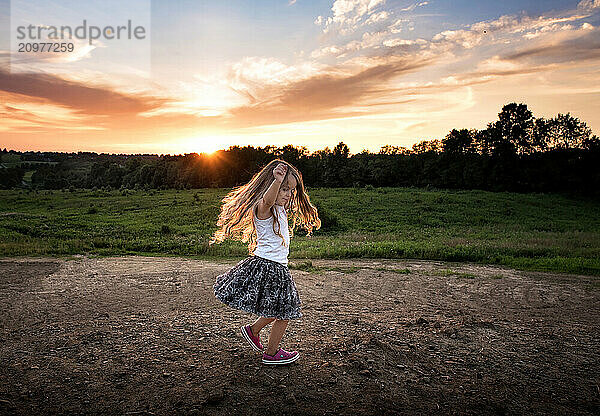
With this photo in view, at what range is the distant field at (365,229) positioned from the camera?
49.0 ft

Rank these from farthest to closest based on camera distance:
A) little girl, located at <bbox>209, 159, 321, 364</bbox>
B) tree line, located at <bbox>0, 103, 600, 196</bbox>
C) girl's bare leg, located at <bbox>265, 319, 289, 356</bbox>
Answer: tree line, located at <bbox>0, 103, 600, 196</bbox> → girl's bare leg, located at <bbox>265, 319, 289, 356</bbox> → little girl, located at <bbox>209, 159, 321, 364</bbox>

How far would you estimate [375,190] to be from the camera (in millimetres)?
40125

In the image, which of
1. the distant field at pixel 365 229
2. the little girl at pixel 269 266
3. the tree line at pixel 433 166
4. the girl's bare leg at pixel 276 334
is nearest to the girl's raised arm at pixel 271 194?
the little girl at pixel 269 266

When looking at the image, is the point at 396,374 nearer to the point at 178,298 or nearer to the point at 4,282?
the point at 178,298

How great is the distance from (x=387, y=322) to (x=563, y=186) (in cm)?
5234

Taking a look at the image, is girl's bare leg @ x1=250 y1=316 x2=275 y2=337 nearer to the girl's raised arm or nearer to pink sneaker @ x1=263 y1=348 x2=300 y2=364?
pink sneaker @ x1=263 y1=348 x2=300 y2=364

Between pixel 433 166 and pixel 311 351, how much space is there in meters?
57.5

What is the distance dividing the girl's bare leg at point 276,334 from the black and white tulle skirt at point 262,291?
14 centimetres

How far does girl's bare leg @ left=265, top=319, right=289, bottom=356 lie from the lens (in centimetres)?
475

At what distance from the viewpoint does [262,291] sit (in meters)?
4.65

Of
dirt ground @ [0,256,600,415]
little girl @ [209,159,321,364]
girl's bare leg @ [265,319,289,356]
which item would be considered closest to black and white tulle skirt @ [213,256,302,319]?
little girl @ [209,159,321,364]

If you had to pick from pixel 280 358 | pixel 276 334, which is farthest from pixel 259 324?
pixel 280 358

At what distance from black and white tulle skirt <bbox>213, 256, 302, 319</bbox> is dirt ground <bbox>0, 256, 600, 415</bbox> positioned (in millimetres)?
704

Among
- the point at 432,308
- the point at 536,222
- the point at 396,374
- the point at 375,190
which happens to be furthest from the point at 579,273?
the point at 375,190
